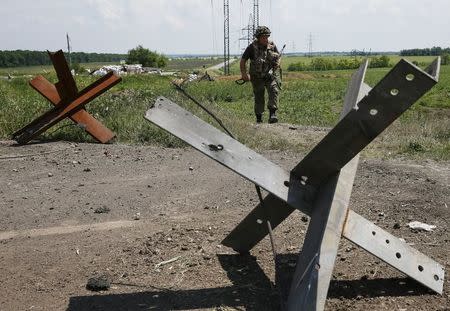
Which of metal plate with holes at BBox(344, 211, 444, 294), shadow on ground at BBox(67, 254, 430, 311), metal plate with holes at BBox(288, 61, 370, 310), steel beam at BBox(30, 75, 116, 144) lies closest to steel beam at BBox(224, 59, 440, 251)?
metal plate with holes at BBox(288, 61, 370, 310)

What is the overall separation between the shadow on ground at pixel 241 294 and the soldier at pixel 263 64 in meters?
6.46

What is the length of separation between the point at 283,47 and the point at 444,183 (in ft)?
16.8

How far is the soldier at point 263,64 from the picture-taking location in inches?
362

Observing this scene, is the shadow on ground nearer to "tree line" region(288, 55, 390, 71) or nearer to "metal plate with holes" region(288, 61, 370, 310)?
"metal plate with holes" region(288, 61, 370, 310)

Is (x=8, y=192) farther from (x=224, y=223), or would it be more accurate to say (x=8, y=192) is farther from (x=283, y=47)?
(x=283, y=47)

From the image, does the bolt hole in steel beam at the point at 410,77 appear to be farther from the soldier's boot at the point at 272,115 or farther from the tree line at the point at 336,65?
the tree line at the point at 336,65

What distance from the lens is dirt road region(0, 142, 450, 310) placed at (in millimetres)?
3006

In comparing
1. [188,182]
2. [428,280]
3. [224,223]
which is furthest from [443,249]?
[188,182]

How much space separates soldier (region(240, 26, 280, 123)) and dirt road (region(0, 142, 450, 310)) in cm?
314

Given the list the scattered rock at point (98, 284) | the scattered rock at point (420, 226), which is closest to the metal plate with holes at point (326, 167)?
the scattered rock at point (98, 284)

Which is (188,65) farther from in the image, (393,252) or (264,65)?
(393,252)

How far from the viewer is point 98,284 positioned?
10.2 ft

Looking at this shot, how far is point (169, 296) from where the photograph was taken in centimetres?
298

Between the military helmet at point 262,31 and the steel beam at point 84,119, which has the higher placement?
the military helmet at point 262,31
